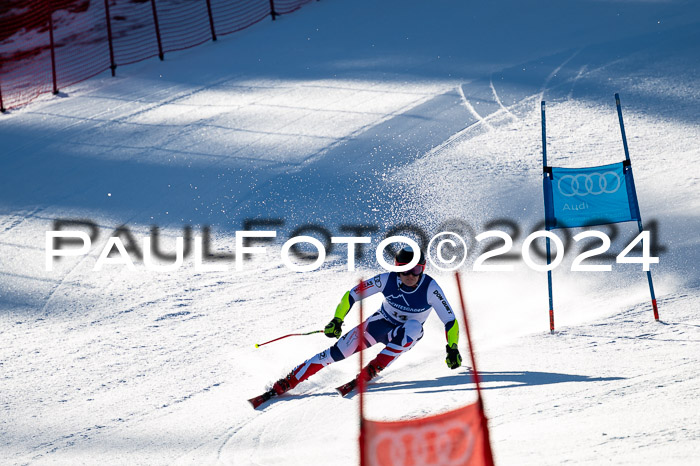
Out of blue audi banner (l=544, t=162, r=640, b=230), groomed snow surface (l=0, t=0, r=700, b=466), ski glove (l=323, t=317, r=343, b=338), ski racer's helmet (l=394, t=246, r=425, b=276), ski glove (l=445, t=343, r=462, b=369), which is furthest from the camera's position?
blue audi banner (l=544, t=162, r=640, b=230)

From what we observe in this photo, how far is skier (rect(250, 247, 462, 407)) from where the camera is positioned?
7.29 m

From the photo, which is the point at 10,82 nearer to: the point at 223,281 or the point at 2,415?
the point at 223,281

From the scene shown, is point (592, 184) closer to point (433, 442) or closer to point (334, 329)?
point (334, 329)

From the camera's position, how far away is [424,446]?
12.7 ft

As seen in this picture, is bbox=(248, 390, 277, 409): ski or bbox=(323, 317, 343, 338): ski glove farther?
bbox=(323, 317, 343, 338): ski glove

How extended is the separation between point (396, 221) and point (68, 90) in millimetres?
7497

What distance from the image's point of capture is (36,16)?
59.2 ft

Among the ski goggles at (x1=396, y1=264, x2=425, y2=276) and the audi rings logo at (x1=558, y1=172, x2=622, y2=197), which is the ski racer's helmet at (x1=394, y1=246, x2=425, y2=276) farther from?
the audi rings logo at (x1=558, y1=172, x2=622, y2=197)

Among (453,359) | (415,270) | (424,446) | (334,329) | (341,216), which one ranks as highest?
(341,216)

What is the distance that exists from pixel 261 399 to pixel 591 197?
3.36 metres

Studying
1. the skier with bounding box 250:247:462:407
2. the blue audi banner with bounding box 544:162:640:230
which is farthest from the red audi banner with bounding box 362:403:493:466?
the blue audi banner with bounding box 544:162:640:230

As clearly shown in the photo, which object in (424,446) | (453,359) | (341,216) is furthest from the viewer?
(341,216)

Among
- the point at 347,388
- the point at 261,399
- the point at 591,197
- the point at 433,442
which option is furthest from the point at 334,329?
the point at 433,442

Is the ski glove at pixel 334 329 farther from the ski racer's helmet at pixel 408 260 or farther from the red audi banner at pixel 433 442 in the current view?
the red audi banner at pixel 433 442
